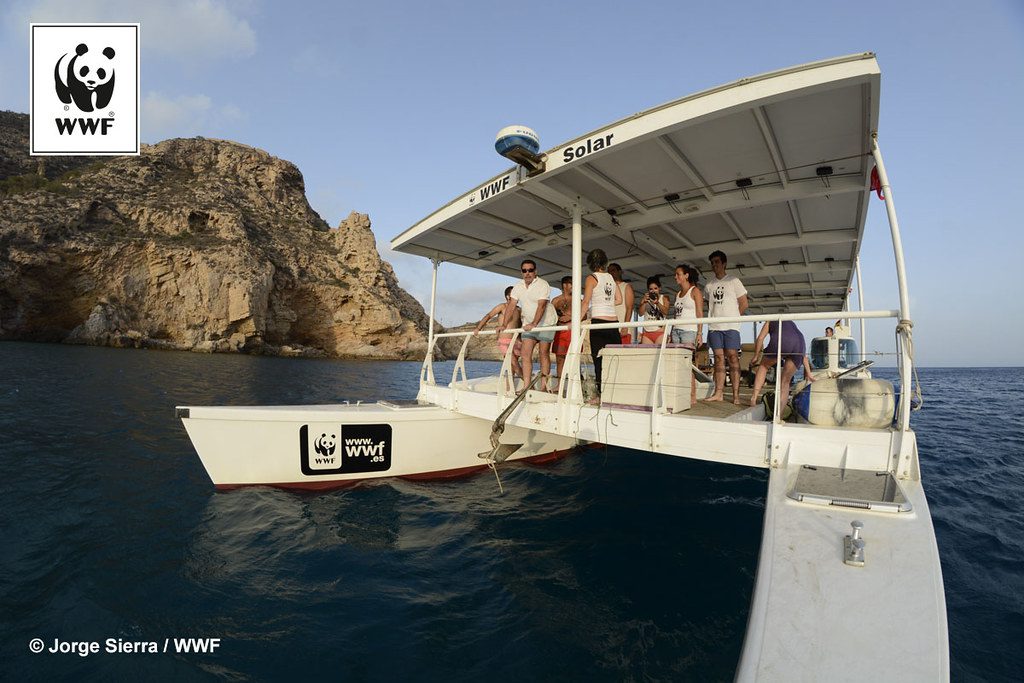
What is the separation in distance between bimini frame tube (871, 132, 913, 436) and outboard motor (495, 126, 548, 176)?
287 centimetres

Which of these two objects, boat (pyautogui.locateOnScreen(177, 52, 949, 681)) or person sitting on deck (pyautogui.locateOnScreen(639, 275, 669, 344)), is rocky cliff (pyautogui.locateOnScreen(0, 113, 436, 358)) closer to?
boat (pyautogui.locateOnScreen(177, 52, 949, 681))

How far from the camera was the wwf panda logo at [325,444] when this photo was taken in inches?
221

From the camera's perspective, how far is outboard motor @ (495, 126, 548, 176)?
14.2 feet

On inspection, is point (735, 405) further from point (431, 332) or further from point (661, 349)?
point (431, 332)

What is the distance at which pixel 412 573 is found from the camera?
378 centimetres

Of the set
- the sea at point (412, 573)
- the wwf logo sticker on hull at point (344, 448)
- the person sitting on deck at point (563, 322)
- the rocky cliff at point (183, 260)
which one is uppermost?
the rocky cliff at point (183, 260)

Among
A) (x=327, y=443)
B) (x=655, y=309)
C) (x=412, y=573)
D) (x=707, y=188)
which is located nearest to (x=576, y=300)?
(x=707, y=188)

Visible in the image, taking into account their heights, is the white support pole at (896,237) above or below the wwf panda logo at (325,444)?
above

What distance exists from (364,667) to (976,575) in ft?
18.5

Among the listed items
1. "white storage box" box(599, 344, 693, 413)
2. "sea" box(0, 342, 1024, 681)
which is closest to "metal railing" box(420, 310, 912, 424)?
"white storage box" box(599, 344, 693, 413)

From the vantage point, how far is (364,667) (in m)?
2.67

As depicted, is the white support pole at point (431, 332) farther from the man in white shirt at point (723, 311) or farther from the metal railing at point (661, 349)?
the man in white shirt at point (723, 311)

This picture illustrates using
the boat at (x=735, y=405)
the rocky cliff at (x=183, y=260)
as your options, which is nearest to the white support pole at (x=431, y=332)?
the boat at (x=735, y=405)

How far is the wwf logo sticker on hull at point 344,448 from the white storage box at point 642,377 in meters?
3.18
